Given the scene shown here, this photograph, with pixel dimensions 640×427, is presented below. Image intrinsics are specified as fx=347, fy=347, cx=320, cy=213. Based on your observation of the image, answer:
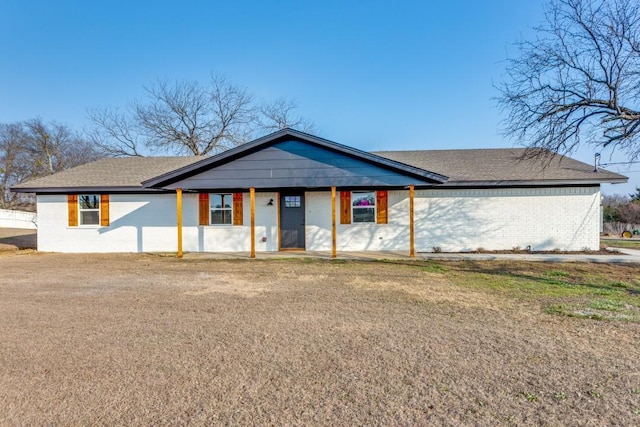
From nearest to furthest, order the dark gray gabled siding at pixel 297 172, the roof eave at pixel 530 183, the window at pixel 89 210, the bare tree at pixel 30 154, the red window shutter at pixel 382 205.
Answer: the dark gray gabled siding at pixel 297 172 → the roof eave at pixel 530 183 → the red window shutter at pixel 382 205 → the window at pixel 89 210 → the bare tree at pixel 30 154

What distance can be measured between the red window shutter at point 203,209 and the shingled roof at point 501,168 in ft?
25.7

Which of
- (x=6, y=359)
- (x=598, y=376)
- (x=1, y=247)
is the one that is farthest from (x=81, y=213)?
(x=598, y=376)

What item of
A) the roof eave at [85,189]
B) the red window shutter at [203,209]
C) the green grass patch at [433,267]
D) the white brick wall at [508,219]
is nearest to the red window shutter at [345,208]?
the white brick wall at [508,219]

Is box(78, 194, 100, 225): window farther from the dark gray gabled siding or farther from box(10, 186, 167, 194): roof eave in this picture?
the dark gray gabled siding

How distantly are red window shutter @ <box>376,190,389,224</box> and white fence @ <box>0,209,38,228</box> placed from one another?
2945cm

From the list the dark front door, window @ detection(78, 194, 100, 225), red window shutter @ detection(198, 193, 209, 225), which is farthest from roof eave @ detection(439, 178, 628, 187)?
window @ detection(78, 194, 100, 225)

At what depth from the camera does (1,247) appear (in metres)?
14.8

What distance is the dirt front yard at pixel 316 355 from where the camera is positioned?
2580mm

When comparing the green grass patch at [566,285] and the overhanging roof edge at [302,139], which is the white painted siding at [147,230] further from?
the green grass patch at [566,285]

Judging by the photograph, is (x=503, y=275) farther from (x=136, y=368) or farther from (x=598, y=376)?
(x=136, y=368)

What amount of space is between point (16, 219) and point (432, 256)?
116 feet

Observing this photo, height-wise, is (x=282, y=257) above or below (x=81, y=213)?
below

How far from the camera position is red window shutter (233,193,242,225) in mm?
13180

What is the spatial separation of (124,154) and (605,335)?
31.8 meters
